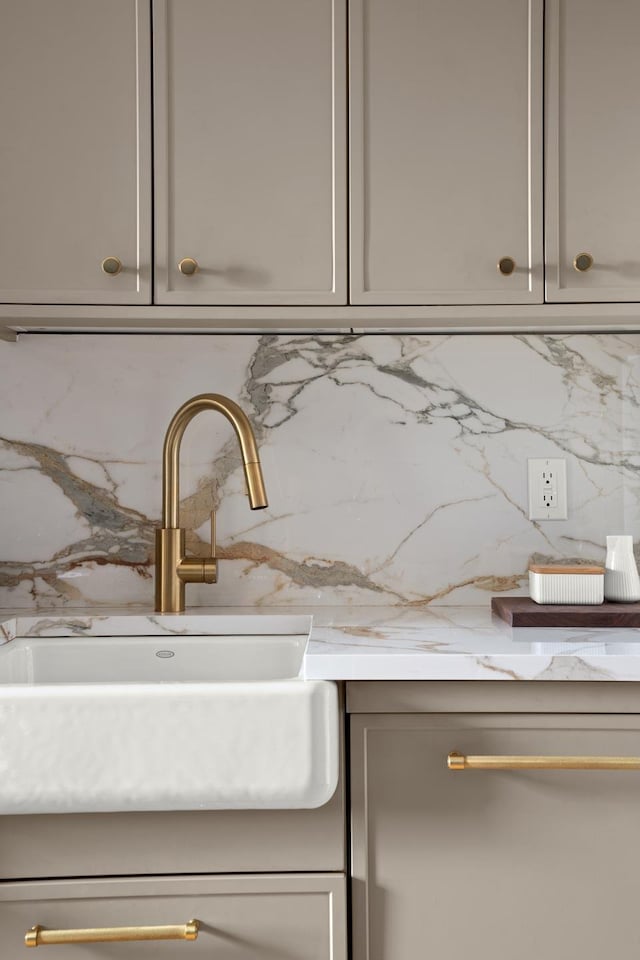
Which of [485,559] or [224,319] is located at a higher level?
[224,319]

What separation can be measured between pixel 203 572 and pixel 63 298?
0.54 m

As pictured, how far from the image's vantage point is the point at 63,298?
1294mm

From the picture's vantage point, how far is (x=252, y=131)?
4.25 feet

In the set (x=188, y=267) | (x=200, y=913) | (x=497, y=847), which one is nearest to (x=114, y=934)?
(x=200, y=913)

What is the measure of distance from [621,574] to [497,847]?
560mm

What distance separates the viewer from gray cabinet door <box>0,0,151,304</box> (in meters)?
1.29

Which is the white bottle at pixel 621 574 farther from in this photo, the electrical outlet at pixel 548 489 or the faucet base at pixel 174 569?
the faucet base at pixel 174 569

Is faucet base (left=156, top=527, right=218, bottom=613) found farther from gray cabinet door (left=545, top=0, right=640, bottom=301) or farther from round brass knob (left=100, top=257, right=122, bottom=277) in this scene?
gray cabinet door (left=545, top=0, right=640, bottom=301)

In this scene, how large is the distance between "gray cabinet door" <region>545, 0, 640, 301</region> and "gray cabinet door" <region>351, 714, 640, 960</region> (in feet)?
2.52

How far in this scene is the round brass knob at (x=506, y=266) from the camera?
129 cm

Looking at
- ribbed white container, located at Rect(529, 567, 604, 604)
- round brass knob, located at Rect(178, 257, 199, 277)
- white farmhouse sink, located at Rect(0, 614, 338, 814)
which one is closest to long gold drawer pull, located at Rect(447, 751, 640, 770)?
white farmhouse sink, located at Rect(0, 614, 338, 814)

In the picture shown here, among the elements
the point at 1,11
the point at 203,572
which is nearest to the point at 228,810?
the point at 203,572

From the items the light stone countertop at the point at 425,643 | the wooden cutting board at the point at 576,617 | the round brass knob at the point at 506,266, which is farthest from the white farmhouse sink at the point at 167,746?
the round brass knob at the point at 506,266

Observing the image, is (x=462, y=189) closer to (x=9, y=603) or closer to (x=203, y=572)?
(x=203, y=572)
